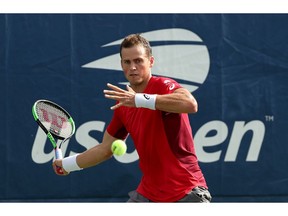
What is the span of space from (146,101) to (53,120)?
116 cm

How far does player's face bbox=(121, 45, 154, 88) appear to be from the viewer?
162 inches

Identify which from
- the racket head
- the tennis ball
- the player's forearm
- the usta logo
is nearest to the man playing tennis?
the tennis ball

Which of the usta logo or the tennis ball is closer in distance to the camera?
the tennis ball

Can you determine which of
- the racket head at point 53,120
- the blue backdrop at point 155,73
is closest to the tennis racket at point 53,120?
the racket head at point 53,120

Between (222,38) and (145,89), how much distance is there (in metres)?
2.98

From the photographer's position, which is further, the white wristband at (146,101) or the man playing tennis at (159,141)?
the man playing tennis at (159,141)

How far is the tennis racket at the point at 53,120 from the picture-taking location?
189 inches

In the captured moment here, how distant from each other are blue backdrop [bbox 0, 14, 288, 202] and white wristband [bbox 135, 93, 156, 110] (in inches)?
120

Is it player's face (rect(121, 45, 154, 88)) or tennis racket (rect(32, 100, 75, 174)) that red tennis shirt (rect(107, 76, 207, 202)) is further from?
tennis racket (rect(32, 100, 75, 174))

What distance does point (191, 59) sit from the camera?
7016mm

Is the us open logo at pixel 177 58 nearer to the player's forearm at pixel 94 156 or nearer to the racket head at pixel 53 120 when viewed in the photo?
the racket head at pixel 53 120

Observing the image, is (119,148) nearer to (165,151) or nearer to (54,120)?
(165,151)

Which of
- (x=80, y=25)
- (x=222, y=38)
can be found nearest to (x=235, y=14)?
(x=222, y=38)

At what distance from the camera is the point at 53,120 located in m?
4.86
